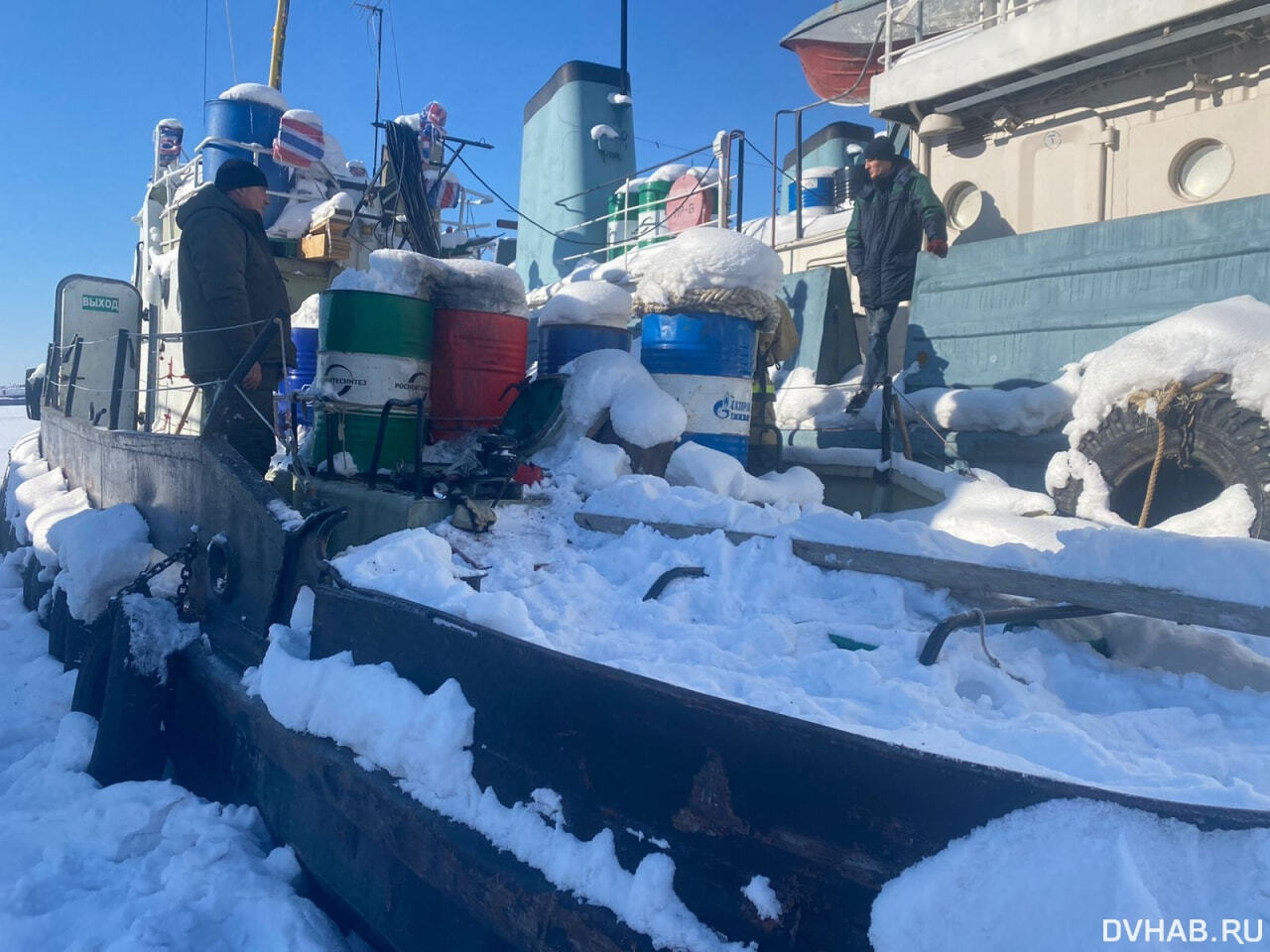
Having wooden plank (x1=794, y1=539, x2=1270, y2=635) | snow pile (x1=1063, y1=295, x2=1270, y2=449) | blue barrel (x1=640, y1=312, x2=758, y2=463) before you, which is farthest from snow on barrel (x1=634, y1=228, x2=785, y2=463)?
wooden plank (x1=794, y1=539, x2=1270, y2=635)

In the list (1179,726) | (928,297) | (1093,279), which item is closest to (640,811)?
(1179,726)

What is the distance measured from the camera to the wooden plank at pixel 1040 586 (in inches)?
85.4

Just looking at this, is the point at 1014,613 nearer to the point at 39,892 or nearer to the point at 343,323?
the point at 39,892

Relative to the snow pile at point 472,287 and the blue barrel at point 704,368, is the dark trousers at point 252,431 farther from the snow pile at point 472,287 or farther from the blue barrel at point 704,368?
the blue barrel at point 704,368

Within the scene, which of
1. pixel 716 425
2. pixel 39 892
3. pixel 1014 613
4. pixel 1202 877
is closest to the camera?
pixel 1202 877

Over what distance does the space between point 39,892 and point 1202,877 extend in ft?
9.83

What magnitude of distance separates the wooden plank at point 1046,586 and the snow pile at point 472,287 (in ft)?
8.53

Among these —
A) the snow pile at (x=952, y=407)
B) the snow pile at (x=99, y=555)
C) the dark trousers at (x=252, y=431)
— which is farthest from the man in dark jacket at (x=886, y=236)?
the snow pile at (x=99, y=555)

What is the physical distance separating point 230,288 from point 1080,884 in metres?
4.68

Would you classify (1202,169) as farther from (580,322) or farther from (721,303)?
(580,322)

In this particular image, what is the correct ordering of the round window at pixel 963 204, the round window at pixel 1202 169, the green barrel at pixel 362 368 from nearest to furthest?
the green barrel at pixel 362 368 → the round window at pixel 1202 169 → the round window at pixel 963 204

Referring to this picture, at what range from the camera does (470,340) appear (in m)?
4.89

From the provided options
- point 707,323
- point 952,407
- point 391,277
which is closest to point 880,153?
point 952,407

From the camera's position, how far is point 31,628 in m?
5.81
